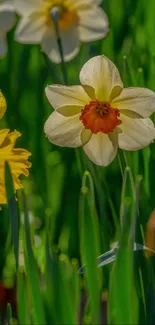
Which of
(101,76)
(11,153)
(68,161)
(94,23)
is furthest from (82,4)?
(68,161)

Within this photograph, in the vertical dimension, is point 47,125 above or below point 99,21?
below

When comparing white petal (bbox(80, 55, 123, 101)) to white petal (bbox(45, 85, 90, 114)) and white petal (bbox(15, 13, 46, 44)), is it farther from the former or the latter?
white petal (bbox(15, 13, 46, 44))

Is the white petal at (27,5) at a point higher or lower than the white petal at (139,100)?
higher

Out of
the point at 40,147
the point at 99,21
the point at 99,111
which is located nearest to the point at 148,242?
the point at 99,111

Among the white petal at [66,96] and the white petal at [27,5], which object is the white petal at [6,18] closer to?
the white petal at [27,5]

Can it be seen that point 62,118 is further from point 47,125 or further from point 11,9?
point 11,9

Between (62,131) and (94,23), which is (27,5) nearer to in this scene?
(94,23)

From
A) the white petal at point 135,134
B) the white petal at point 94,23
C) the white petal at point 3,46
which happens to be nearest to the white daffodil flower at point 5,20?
the white petal at point 3,46
